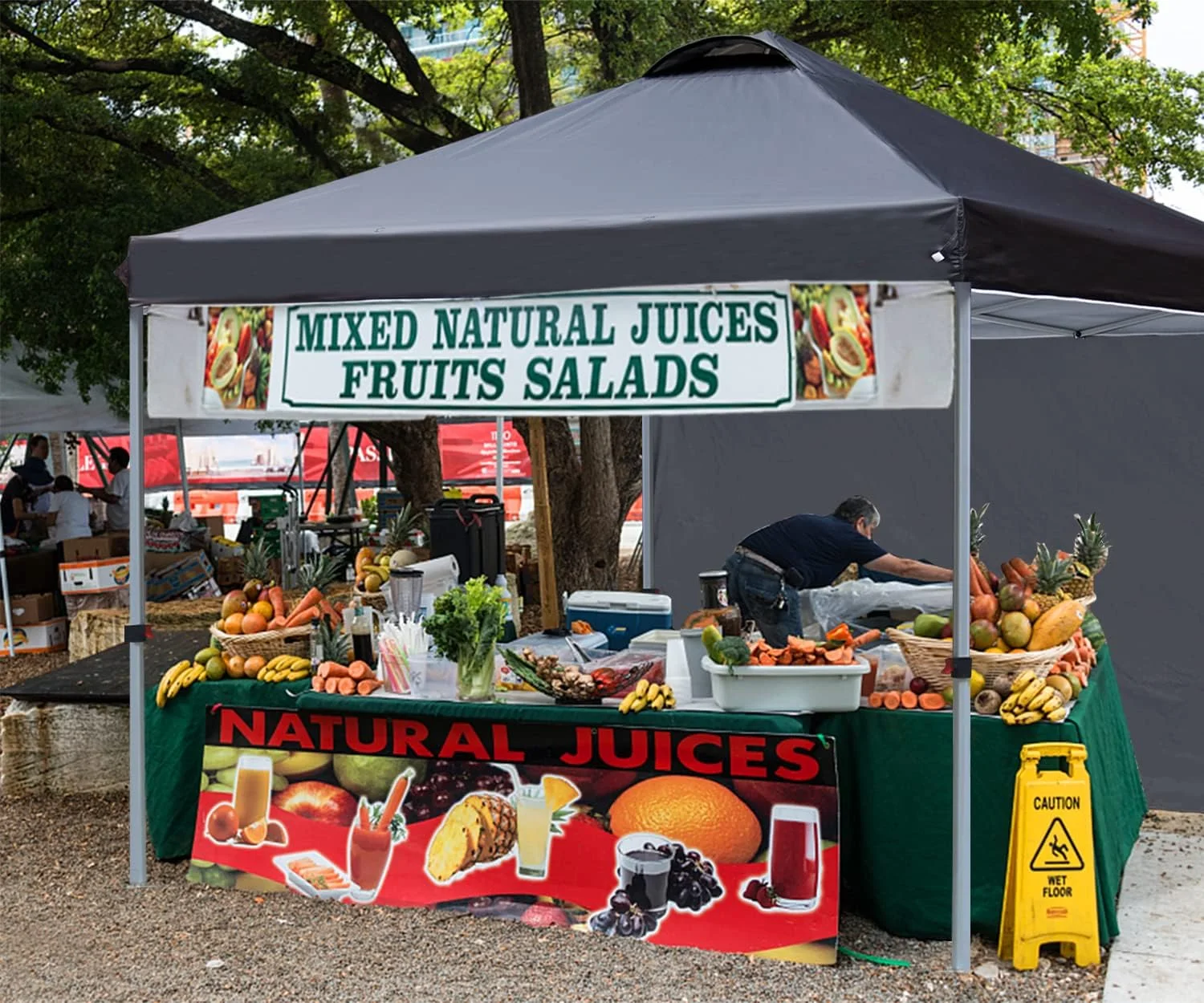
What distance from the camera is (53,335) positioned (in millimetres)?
11781

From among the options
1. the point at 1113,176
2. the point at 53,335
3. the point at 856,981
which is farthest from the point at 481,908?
the point at 1113,176

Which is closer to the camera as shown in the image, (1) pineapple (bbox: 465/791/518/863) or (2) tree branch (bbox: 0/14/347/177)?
(1) pineapple (bbox: 465/791/518/863)

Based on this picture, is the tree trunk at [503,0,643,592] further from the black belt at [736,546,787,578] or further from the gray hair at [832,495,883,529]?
the gray hair at [832,495,883,529]

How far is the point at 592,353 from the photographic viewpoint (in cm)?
507

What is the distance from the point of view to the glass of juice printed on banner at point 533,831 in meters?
5.49

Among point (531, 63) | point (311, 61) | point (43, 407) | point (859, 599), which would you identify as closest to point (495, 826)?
point (859, 599)

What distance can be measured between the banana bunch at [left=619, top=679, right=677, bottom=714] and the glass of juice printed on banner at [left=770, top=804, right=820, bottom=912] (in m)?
0.57

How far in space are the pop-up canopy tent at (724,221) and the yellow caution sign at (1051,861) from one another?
0.20m

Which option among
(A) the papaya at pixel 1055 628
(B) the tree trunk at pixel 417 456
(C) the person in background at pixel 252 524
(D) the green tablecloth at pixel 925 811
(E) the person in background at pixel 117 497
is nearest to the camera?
(D) the green tablecloth at pixel 925 811

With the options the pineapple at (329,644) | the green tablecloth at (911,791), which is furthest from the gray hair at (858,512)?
the pineapple at (329,644)

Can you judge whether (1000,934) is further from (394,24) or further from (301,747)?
(394,24)

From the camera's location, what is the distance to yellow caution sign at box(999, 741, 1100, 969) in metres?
4.97

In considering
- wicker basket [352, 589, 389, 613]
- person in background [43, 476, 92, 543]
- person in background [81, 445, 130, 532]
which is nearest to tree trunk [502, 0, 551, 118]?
wicker basket [352, 589, 389, 613]

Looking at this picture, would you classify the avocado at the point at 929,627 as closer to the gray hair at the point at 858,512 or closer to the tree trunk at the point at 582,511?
the gray hair at the point at 858,512
